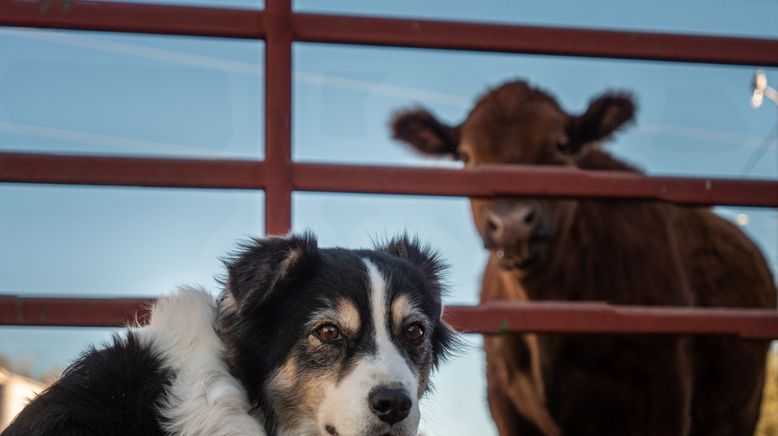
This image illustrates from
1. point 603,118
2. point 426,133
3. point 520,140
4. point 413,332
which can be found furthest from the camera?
point 426,133

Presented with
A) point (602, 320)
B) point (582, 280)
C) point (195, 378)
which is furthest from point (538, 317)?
point (195, 378)

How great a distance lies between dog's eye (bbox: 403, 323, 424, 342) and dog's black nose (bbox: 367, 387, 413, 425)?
31 centimetres

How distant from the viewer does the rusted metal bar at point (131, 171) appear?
4.12 meters

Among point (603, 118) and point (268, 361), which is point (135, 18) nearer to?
point (268, 361)

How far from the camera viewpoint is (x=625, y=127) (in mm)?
5062

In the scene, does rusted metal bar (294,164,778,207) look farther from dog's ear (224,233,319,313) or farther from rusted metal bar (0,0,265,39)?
dog's ear (224,233,319,313)

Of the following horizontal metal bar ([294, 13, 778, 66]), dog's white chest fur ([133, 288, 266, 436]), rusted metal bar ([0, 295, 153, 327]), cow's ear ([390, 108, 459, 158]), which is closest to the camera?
dog's white chest fur ([133, 288, 266, 436])

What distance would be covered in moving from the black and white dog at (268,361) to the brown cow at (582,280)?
1.65 m

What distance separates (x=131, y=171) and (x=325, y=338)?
1.55 metres

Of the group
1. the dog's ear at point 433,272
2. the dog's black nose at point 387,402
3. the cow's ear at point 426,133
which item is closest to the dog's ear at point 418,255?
the dog's ear at point 433,272

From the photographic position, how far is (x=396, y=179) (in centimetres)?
431

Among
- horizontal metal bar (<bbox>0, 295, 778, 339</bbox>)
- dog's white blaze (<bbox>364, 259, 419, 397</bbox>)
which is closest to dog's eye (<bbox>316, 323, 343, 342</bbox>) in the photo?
dog's white blaze (<bbox>364, 259, 419, 397</bbox>)

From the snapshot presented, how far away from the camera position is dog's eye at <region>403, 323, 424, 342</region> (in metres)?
3.05

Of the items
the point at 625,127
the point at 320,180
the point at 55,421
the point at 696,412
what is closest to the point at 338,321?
the point at 55,421
